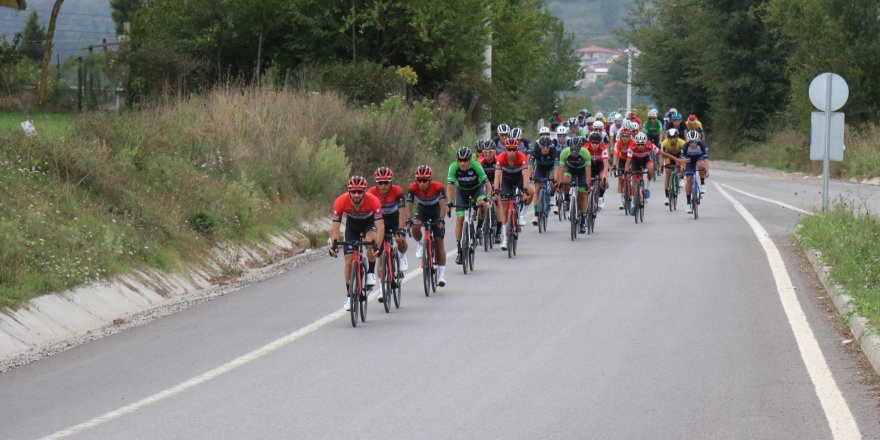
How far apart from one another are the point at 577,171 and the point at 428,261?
26.5ft

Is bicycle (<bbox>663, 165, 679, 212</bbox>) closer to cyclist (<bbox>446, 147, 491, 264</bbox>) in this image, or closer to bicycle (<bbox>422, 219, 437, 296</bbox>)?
cyclist (<bbox>446, 147, 491, 264</bbox>)

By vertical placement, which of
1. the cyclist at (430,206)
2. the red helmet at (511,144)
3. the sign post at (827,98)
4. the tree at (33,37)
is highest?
the tree at (33,37)

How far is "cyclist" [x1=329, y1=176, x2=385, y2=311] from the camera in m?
13.8

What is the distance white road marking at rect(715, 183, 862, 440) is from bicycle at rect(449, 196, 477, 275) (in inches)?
157

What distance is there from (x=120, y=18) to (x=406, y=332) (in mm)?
94909

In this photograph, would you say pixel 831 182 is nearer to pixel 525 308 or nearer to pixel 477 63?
pixel 477 63

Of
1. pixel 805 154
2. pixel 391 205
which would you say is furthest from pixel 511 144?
pixel 805 154

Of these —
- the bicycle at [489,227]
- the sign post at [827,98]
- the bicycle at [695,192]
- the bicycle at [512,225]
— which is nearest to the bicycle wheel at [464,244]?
the bicycle at [512,225]

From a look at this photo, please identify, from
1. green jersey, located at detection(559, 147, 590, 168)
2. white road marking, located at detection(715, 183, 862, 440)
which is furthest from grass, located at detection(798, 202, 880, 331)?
green jersey, located at detection(559, 147, 590, 168)

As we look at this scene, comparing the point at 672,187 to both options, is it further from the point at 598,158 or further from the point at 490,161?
the point at 490,161

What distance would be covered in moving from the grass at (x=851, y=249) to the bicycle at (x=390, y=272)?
4.72 meters

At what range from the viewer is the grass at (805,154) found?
43.1 meters

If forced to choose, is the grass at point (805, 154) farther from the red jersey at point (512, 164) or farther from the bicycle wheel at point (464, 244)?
the bicycle wheel at point (464, 244)

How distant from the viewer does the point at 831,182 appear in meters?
41.4
